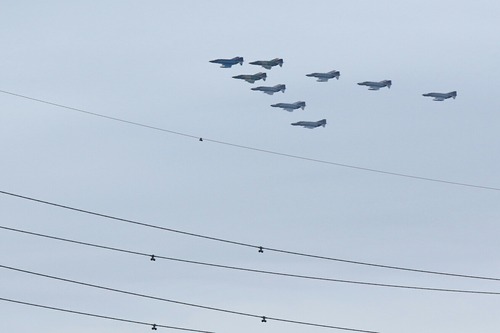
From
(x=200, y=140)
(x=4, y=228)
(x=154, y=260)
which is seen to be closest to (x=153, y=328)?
(x=154, y=260)

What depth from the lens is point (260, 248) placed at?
380 feet

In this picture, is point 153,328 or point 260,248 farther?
point 260,248

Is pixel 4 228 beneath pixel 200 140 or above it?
beneath

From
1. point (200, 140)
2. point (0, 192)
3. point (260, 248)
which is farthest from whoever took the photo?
point (200, 140)

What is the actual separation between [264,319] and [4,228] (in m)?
21.3

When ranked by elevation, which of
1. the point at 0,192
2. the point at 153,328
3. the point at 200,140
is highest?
the point at 200,140

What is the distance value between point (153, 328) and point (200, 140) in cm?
5239

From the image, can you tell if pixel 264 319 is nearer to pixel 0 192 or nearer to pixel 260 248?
pixel 260 248

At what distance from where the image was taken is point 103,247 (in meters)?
111

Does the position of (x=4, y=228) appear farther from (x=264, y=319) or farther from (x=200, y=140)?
(x=200, y=140)

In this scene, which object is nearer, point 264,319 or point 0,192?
point 0,192

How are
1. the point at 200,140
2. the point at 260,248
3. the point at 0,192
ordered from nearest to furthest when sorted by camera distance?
the point at 0,192 < the point at 260,248 < the point at 200,140

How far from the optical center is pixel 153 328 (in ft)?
357

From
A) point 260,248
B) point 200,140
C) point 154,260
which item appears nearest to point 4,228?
point 154,260
